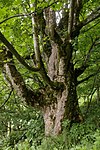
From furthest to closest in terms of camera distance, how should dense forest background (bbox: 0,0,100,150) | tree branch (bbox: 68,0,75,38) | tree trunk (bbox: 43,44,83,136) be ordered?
tree trunk (bbox: 43,44,83,136) < dense forest background (bbox: 0,0,100,150) < tree branch (bbox: 68,0,75,38)

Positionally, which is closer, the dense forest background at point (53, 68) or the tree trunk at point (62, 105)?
the dense forest background at point (53, 68)

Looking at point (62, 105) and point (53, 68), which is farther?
point (53, 68)

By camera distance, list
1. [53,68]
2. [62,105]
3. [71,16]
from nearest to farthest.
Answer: [71,16], [62,105], [53,68]

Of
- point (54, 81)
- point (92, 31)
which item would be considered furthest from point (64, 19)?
point (54, 81)

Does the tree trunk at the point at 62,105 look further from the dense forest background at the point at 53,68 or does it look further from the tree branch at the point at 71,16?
the tree branch at the point at 71,16

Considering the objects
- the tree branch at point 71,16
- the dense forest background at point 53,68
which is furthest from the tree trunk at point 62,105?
the tree branch at point 71,16

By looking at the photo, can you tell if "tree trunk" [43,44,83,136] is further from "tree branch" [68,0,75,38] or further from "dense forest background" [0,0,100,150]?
"tree branch" [68,0,75,38]

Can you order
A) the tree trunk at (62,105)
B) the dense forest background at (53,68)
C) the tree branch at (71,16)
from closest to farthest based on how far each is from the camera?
the tree branch at (71,16), the dense forest background at (53,68), the tree trunk at (62,105)

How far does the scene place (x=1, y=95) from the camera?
29.7 feet

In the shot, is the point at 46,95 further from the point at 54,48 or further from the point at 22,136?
the point at 22,136

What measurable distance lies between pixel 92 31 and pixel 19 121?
13.6 ft

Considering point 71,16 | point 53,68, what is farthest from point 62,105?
point 71,16

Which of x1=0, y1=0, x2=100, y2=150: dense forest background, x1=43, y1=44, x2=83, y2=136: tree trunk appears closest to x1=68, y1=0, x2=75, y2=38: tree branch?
x1=0, y1=0, x2=100, y2=150: dense forest background

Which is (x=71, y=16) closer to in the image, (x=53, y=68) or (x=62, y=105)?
(x=53, y=68)
